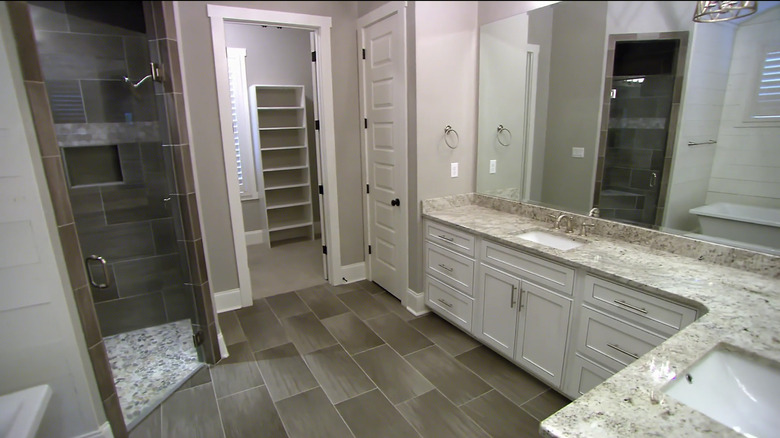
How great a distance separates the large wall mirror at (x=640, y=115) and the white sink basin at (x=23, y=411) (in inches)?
106

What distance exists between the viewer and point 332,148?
10.8ft

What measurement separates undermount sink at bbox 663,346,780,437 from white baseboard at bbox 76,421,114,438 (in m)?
2.15

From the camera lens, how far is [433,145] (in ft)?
9.06

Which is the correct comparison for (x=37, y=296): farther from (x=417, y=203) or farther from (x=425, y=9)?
(x=425, y=9)

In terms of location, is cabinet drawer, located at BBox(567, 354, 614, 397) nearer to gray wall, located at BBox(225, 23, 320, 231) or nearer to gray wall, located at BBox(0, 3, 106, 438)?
gray wall, located at BBox(0, 3, 106, 438)

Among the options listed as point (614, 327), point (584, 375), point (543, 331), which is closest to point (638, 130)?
point (614, 327)

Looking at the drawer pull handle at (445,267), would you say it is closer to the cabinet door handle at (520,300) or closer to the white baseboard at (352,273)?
the cabinet door handle at (520,300)

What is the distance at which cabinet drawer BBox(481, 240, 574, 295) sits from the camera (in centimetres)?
189

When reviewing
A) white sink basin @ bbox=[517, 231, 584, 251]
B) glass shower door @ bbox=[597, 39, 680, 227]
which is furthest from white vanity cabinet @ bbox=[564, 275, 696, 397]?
glass shower door @ bbox=[597, 39, 680, 227]

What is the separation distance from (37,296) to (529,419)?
223cm

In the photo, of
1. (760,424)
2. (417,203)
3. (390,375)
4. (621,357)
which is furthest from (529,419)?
(417,203)

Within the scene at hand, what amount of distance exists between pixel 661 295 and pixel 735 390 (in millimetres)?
520

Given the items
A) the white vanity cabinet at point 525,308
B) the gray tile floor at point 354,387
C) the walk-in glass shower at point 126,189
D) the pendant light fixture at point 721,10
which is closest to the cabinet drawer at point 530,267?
the white vanity cabinet at point 525,308

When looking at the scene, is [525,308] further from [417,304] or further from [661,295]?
[417,304]
